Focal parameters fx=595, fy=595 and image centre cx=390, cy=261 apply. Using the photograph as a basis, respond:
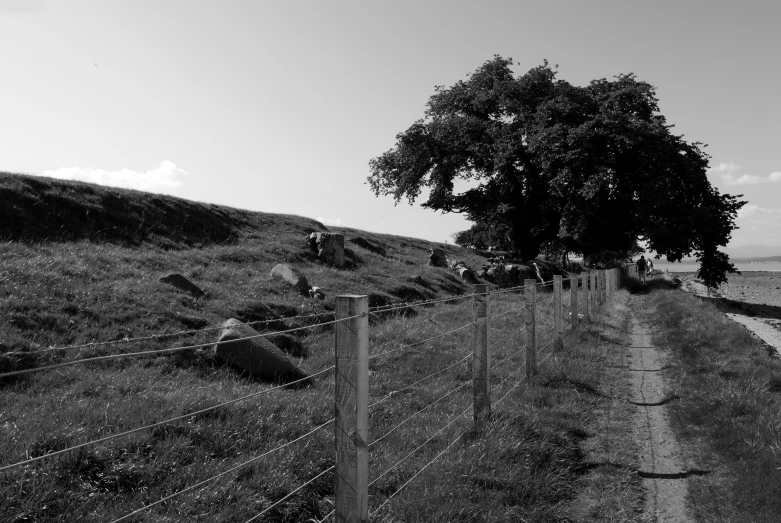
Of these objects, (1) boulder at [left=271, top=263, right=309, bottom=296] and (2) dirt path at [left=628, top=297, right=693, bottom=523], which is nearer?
(2) dirt path at [left=628, top=297, right=693, bottom=523]

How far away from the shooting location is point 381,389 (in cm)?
776

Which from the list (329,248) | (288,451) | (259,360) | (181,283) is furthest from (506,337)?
(329,248)

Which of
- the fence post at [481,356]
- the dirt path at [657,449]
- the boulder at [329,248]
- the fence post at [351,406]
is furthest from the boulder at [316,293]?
the fence post at [351,406]

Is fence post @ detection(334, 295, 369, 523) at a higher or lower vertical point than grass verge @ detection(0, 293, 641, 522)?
higher

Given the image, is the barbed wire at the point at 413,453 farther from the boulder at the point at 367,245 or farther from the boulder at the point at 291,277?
the boulder at the point at 367,245

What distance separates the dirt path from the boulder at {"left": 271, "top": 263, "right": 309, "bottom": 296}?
7334 millimetres

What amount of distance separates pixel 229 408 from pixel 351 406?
2.88m

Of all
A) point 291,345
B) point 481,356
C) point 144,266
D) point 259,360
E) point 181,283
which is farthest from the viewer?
point 144,266

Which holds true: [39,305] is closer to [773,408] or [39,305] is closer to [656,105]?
[773,408]

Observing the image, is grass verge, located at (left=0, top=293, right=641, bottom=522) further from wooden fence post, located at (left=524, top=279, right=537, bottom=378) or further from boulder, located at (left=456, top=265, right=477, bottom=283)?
boulder, located at (left=456, top=265, right=477, bottom=283)

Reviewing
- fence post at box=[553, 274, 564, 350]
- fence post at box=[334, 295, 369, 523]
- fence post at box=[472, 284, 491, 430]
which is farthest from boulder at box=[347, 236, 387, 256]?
fence post at box=[334, 295, 369, 523]

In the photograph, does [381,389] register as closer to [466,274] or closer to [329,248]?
[329,248]

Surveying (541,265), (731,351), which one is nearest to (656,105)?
(541,265)

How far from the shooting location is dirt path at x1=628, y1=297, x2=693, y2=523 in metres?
4.75
